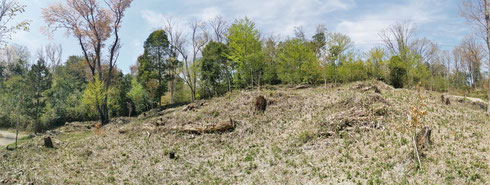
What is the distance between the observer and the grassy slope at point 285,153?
32.0ft

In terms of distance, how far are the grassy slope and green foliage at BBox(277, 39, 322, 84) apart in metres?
13.8

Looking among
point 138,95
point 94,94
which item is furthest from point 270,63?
A: point 94,94

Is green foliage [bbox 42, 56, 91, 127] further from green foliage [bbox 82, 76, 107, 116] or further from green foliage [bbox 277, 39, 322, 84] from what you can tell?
green foliage [bbox 277, 39, 322, 84]

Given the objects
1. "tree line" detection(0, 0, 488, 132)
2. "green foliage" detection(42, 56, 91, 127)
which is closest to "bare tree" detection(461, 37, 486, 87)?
"tree line" detection(0, 0, 488, 132)

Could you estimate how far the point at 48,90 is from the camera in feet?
136

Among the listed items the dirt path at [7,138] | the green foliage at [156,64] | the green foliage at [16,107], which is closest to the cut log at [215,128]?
the green foliage at [16,107]

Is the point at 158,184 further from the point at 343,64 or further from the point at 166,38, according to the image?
the point at 166,38

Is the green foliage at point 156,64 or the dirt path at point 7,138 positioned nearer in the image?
the dirt path at point 7,138

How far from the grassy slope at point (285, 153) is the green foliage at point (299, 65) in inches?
542

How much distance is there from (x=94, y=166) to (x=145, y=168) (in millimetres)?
2849

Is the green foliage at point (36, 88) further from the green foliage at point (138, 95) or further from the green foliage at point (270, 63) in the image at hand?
the green foliage at point (270, 63)

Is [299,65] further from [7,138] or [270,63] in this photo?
[7,138]

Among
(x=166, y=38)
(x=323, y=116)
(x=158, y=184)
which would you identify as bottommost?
(x=158, y=184)

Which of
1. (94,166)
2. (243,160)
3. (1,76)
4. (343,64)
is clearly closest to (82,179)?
(94,166)
